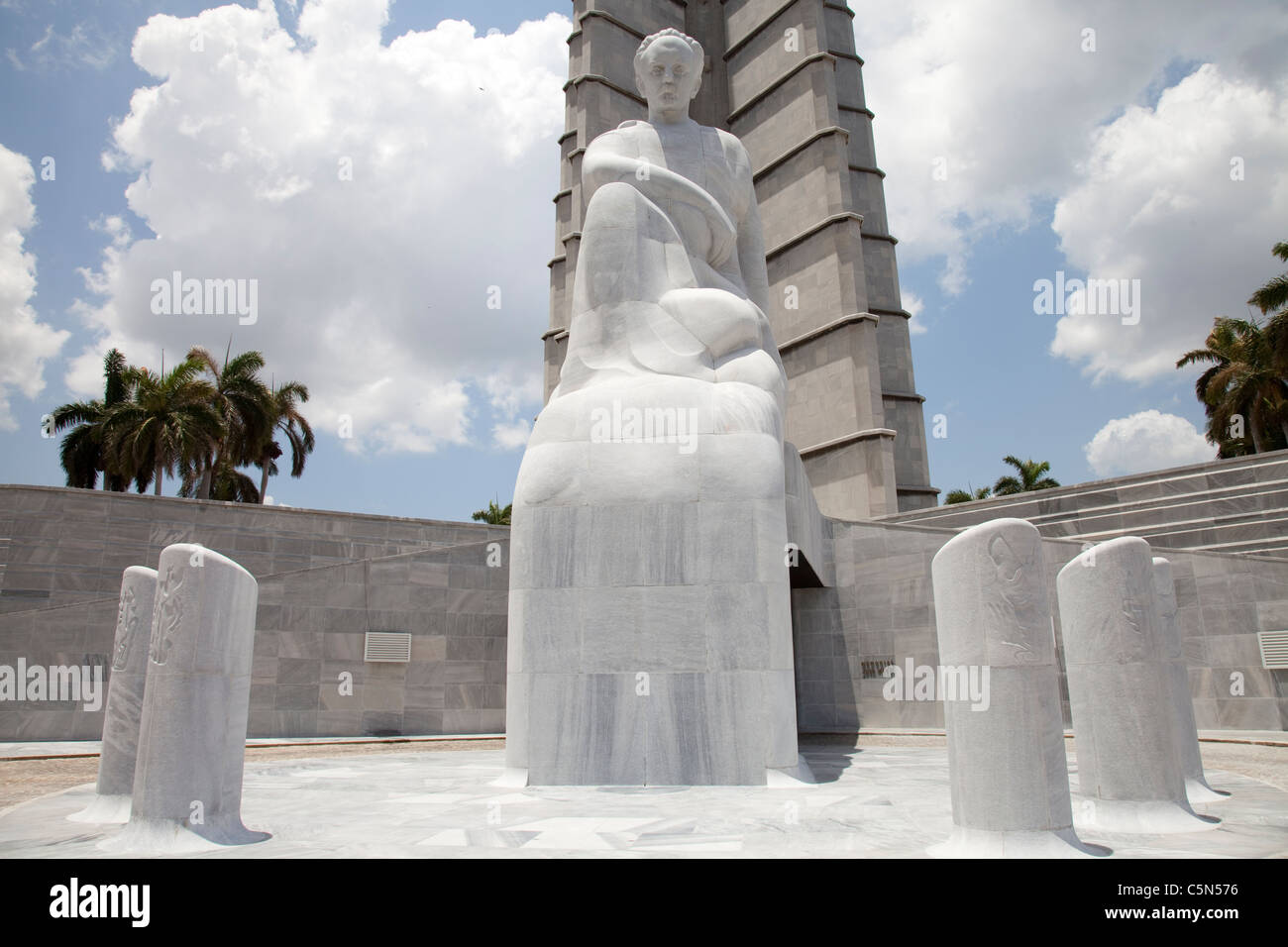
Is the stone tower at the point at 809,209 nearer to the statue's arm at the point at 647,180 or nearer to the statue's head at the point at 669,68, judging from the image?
the statue's arm at the point at 647,180

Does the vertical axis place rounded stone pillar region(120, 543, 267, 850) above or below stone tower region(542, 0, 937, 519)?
below

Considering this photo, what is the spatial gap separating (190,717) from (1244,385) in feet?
123

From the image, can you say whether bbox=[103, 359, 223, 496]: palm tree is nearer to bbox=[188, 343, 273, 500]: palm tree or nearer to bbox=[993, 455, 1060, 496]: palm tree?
bbox=[188, 343, 273, 500]: palm tree

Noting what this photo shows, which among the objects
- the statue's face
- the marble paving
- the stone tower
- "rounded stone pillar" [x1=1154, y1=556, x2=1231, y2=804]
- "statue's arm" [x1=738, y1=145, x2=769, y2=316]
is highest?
the stone tower

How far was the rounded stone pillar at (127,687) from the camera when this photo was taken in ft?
22.9

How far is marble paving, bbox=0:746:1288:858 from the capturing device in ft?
16.8

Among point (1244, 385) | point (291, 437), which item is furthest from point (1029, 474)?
point (291, 437)

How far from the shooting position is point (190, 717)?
5520 mm

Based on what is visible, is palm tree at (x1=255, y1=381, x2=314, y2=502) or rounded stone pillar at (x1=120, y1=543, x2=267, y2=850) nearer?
rounded stone pillar at (x1=120, y1=543, x2=267, y2=850)

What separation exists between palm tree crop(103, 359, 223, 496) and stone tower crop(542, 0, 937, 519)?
14980 millimetres

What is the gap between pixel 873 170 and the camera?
37531 mm

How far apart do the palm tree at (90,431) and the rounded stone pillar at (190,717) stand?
27.6m

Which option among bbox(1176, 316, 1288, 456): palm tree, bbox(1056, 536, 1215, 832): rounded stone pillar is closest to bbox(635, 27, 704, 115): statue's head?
bbox(1056, 536, 1215, 832): rounded stone pillar
